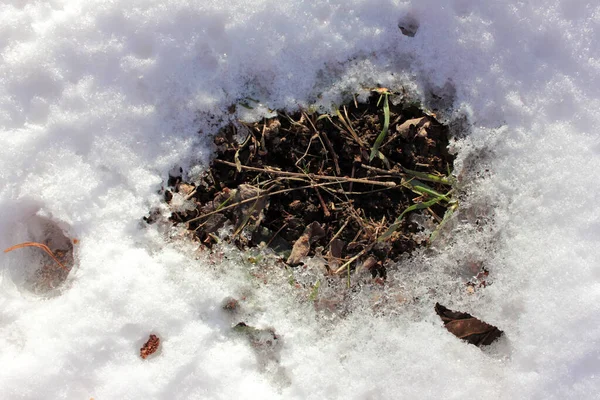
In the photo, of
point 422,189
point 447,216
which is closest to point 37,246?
point 422,189

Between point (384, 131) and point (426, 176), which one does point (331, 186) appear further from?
point (426, 176)

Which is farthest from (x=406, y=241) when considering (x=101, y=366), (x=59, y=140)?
(x=59, y=140)

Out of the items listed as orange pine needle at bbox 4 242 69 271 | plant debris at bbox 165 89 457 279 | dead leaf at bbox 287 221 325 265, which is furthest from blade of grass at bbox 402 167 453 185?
orange pine needle at bbox 4 242 69 271

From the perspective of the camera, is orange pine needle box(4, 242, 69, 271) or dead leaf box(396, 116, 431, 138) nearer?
dead leaf box(396, 116, 431, 138)

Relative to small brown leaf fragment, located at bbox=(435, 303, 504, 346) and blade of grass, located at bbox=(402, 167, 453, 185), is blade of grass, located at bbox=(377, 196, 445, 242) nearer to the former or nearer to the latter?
blade of grass, located at bbox=(402, 167, 453, 185)

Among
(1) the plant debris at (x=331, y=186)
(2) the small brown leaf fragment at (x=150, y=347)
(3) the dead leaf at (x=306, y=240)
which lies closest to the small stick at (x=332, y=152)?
(1) the plant debris at (x=331, y=186)

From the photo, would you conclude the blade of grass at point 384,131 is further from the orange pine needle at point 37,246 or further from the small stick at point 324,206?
the orange pine needle at point 37,246

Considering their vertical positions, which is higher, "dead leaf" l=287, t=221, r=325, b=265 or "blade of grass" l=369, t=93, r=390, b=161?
"blade of grass" l=369, t=93, r=390, b=161
